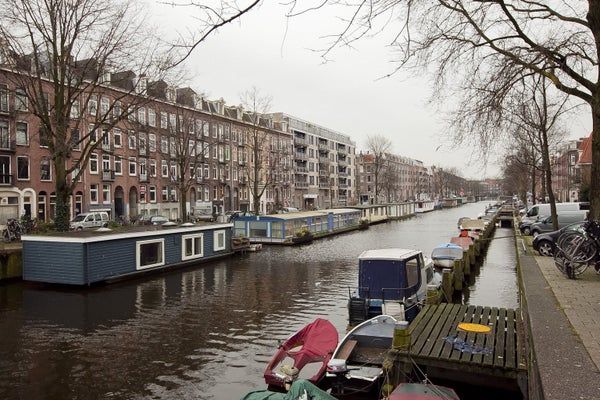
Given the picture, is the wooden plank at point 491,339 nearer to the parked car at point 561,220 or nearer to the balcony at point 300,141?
the parked car at point 561,220

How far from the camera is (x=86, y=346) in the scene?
44.5ft

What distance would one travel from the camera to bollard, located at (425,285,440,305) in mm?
16031

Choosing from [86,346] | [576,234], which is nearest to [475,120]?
[576,234]

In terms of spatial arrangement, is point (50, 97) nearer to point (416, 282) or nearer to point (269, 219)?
point (269, 219)

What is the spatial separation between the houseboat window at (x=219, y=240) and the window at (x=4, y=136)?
70.8 ft

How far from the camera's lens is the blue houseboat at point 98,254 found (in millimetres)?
21375

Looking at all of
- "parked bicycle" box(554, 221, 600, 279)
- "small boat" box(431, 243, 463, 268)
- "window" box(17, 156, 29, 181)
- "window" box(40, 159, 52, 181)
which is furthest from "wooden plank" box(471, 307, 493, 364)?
"window" box(40, 159, 52, 181)

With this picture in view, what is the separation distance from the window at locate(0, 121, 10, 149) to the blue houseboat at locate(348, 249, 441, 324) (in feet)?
118

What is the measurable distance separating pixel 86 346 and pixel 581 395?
12756 millimetres

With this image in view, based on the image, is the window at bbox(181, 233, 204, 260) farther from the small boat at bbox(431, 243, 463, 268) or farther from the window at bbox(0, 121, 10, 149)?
the window at bbox(0, 121, 10, 149)

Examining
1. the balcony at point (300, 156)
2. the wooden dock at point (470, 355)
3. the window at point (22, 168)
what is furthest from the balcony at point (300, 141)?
the wooden dock at point (470, 355)

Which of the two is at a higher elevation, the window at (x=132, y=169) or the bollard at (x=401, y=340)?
the window at (x=132, y=169)

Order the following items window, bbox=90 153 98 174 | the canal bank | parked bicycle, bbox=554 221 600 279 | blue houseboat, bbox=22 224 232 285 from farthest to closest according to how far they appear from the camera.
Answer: window, bbox=90 153 98 174
blue houseboat, bbox=22 224 232 285
parked bicycle, bbox=554 221 600 279
the canal bank

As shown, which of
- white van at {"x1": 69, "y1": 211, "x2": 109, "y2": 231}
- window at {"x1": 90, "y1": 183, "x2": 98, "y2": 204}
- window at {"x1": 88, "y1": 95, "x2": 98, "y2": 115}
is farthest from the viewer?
window at {"x1": 90, "y1": 183, "x2": 98, "y2": 204}
